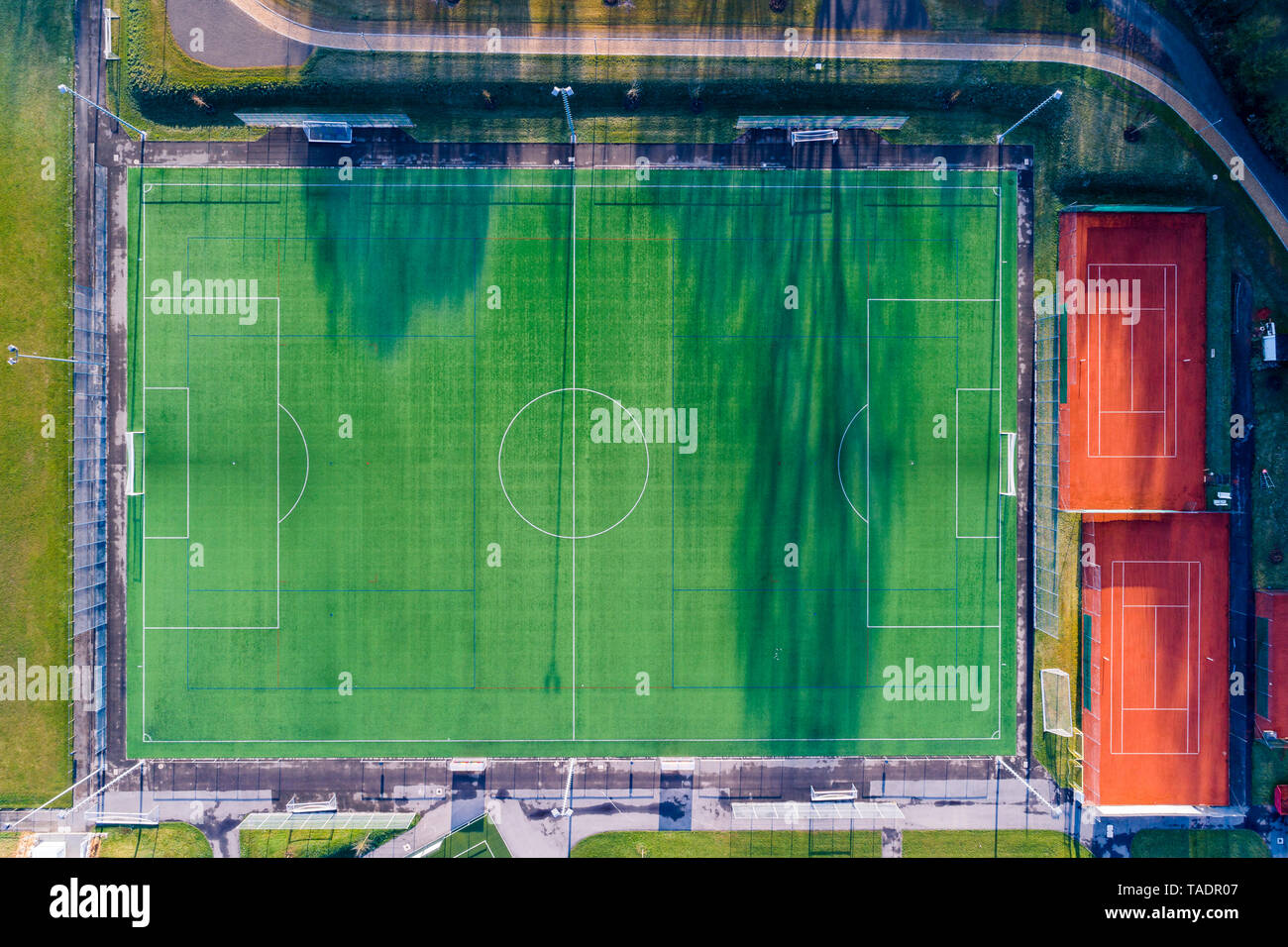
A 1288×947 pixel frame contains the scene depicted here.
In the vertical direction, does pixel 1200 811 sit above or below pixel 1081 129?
below

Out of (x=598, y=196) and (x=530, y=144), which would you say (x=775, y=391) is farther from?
(x=530, y=144)

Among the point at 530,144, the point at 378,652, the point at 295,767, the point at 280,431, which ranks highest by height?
the point at 530,144

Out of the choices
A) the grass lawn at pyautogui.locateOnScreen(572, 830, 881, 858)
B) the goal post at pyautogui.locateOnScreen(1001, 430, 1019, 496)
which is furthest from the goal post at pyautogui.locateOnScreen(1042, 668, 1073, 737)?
the grass lawn at pyautogui.locateOnScreen(572, 830, 881, 858)

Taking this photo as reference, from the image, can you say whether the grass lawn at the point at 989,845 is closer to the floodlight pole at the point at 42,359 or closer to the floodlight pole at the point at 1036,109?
the floodlight pole at the point at 1036,109

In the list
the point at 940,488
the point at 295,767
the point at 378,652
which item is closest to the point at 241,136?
the point at 378,652
